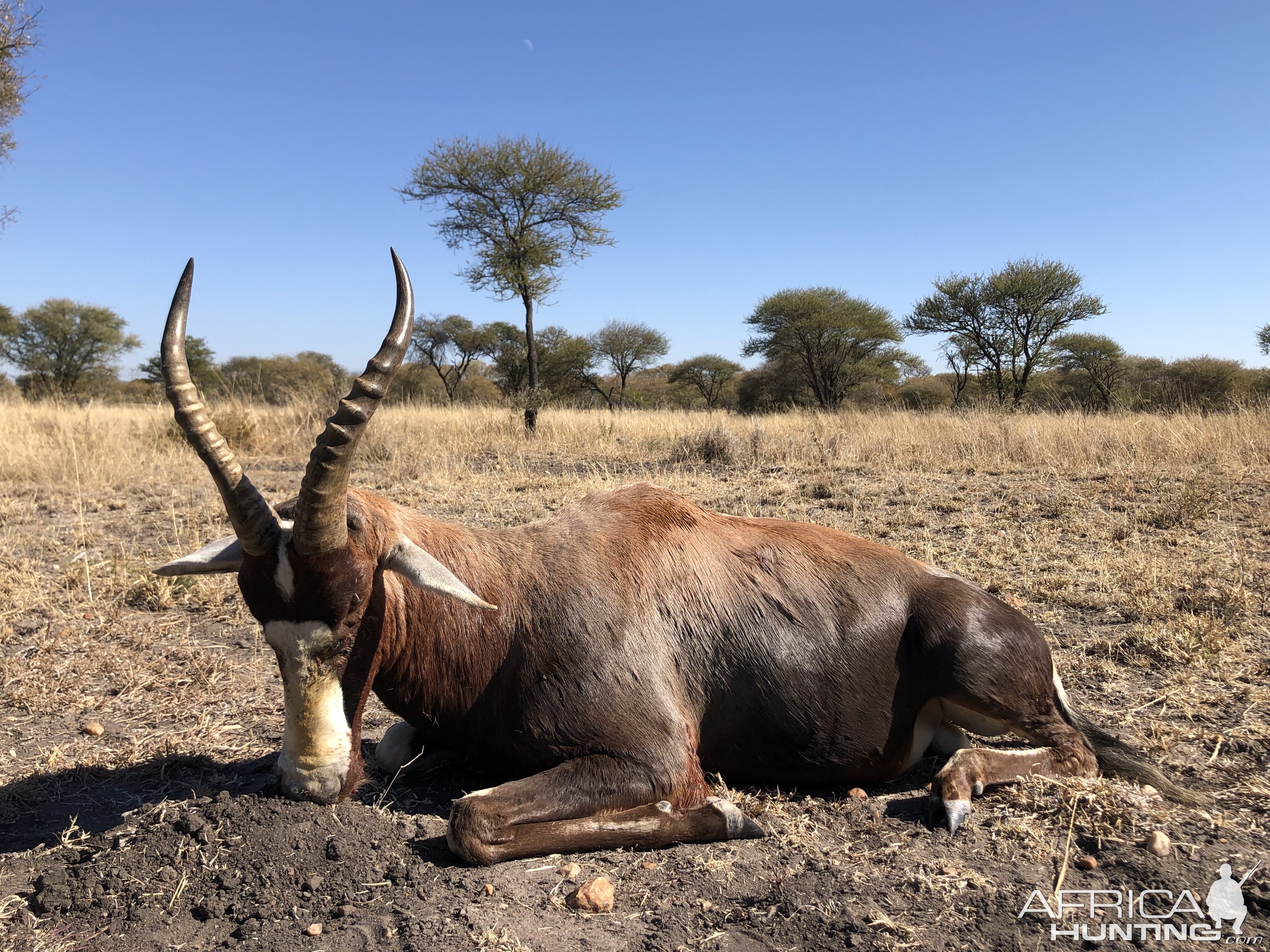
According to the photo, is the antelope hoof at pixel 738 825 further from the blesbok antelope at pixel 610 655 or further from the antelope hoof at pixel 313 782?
the antelope hoof at pixel 313 782

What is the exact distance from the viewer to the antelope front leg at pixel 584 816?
2875mm

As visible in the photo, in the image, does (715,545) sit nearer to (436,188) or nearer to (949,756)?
(949,756)

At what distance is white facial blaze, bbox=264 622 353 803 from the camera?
2824mm

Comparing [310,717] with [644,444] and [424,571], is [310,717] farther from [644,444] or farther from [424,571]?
[644,444]

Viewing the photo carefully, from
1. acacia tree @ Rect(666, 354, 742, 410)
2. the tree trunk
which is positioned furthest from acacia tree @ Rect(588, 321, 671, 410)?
the tree trunk

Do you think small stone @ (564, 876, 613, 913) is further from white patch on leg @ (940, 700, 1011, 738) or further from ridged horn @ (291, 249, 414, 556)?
white patch on leg @ (940, 700, 1011, 738)

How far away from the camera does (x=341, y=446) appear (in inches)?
107

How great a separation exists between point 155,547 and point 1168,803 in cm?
786

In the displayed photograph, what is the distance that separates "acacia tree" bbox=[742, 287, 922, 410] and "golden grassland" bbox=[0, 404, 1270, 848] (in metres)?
22.5

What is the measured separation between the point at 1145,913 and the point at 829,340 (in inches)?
1489

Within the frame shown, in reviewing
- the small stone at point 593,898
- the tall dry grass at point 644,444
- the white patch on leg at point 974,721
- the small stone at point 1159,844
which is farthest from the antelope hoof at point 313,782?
the tall dry grass at point 644,444

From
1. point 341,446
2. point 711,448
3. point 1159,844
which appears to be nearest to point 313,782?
point 341,446

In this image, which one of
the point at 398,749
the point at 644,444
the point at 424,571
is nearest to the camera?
the point at 424,571

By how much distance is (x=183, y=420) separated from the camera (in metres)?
2.79
